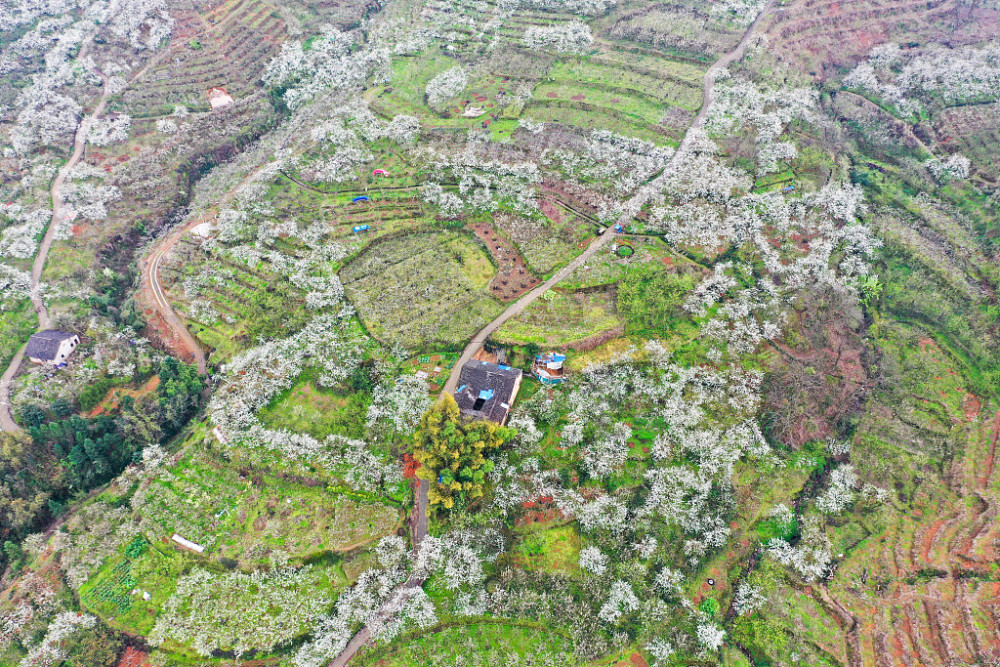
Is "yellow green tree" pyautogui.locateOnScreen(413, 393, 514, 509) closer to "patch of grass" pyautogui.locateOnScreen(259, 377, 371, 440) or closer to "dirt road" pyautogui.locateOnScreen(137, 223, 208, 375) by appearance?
"patch of grass" pyautogui.locateOnScreen(259, 377, 371, 440)

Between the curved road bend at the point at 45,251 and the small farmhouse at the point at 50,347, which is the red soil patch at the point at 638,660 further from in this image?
the small farmhouse at the point at 50,347

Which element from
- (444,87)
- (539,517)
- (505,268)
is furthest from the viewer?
(444,87)

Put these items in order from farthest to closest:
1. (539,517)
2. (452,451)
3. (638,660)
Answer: (452,451), (539,517), (638,660)

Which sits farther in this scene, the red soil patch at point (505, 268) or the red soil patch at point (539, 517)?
the red soil patch at point (505, 268)

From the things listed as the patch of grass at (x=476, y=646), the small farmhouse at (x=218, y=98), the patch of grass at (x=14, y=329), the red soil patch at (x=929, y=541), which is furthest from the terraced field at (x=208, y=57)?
the red soil patch at (x=929, y=541)

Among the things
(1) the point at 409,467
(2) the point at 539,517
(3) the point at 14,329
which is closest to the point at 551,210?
(1) the point at 409,467

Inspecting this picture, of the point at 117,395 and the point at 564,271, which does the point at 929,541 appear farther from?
the point at 117,395

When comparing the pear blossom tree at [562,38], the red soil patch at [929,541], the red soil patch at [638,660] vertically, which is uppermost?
the pear blossom tree at [562,38]

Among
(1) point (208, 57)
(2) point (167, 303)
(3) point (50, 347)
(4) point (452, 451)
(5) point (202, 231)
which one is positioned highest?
(1) point (208, 57)
